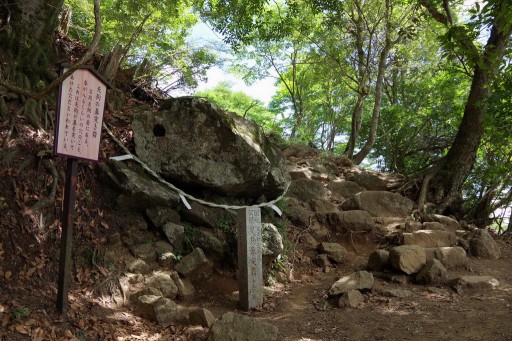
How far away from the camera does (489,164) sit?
970 cm

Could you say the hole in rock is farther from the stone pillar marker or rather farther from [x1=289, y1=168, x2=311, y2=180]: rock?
[x1=289, y1=168, x2=311, y2=180]: rock

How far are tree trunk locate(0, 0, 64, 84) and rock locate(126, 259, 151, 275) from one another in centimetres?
316

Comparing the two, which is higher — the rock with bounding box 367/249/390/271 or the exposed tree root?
the exposed tree root

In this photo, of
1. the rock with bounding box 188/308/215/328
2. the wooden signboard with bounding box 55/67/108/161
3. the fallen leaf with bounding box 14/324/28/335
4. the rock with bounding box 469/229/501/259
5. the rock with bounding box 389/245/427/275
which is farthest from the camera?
the rock with bounding box 469/229/501/259

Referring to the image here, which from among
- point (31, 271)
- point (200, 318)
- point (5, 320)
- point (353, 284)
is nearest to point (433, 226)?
point (353, 284)

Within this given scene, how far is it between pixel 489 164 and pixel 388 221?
12.6 ft

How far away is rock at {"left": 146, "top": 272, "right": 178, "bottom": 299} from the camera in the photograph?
15.5 ft

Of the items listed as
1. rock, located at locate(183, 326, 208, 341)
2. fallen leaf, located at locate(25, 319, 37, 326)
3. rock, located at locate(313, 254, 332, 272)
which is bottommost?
rock, located at locate(183, 326, 208, 341)

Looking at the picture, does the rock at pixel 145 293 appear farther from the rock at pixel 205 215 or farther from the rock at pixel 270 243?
the rock at pixel 270 243

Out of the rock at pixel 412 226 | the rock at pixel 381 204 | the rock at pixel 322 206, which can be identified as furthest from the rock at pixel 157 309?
the rock at pixel 381 204

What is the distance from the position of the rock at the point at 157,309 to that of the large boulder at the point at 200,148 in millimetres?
2133

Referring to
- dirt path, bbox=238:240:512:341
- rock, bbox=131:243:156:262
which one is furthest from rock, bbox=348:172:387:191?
rock, bbox=131:243:156:262

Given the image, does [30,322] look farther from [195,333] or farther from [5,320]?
[195,333]

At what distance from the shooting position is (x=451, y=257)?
6.22m
